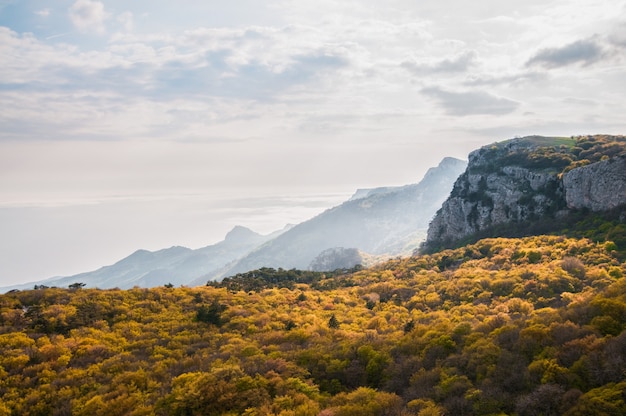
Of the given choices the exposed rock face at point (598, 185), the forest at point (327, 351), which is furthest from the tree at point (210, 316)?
the exposed rock face at point (598, 185)

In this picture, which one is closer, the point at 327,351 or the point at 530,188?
the point at 327,351

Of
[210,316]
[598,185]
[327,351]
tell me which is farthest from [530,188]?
[210,316]

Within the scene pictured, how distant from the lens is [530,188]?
99500mm

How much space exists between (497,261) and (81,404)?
6589 centimetres

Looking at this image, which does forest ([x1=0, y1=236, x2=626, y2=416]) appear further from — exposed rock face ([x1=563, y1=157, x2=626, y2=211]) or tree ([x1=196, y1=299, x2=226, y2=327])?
exposed rock face ([x1=563, y1=157, x2=626, y2=211])

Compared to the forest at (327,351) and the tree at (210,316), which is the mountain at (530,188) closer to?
the forest at (327,351)

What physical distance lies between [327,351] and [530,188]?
90.2m

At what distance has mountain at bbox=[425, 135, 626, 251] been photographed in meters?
77.3

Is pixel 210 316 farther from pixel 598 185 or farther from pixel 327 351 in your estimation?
pixel 598 185

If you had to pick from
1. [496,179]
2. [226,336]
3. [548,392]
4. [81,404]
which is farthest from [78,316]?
[496,179]

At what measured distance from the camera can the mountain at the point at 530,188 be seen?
7731 centimetres

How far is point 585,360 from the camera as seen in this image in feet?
67.8

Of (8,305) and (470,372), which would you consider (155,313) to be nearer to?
(8,305)

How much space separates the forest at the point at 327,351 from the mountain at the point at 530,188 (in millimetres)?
28189
